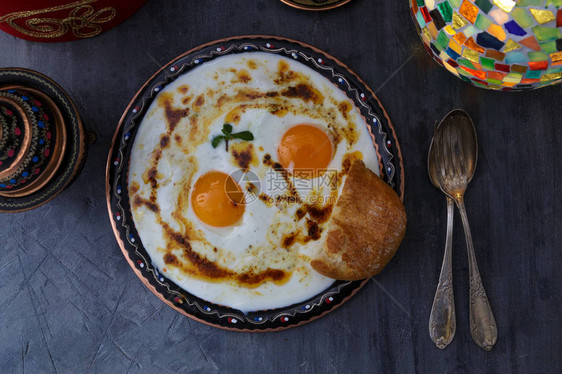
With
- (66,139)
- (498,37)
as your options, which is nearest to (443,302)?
(498,37)

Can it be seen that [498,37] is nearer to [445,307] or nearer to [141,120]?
[445,307]

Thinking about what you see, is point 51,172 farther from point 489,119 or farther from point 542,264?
point 542,264

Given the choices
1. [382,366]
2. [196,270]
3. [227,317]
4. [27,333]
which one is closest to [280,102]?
[196,270]

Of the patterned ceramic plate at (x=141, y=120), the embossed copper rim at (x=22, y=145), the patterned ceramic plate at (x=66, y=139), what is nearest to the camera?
the embossed copper rim at (x=22, y=145)

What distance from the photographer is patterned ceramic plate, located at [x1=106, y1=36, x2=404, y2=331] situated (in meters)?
1.93

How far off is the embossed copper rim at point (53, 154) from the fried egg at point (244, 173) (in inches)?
10.7

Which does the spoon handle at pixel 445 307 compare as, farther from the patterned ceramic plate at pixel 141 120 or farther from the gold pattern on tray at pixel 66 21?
the gold pattern on tray at pixel 66 21

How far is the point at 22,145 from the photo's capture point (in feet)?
5.52

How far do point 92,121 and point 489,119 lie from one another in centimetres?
163

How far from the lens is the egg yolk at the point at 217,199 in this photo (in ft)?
6.35

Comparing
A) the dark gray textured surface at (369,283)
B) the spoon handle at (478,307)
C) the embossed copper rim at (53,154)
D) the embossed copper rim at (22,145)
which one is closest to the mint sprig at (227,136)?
the dark gray textured surface at (369,283)

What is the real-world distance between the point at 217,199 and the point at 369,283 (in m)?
0.70

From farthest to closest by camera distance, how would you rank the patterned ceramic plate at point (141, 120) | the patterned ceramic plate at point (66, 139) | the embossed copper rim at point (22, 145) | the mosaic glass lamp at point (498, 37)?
the patterned ceramic plate at point (141, 120) < the patterned ceramic plate at point (66, 139) < the embossed copper rim at point (22, 145) < the mosaic glass lamp at point (498, 37)

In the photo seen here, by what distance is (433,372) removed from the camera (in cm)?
200
